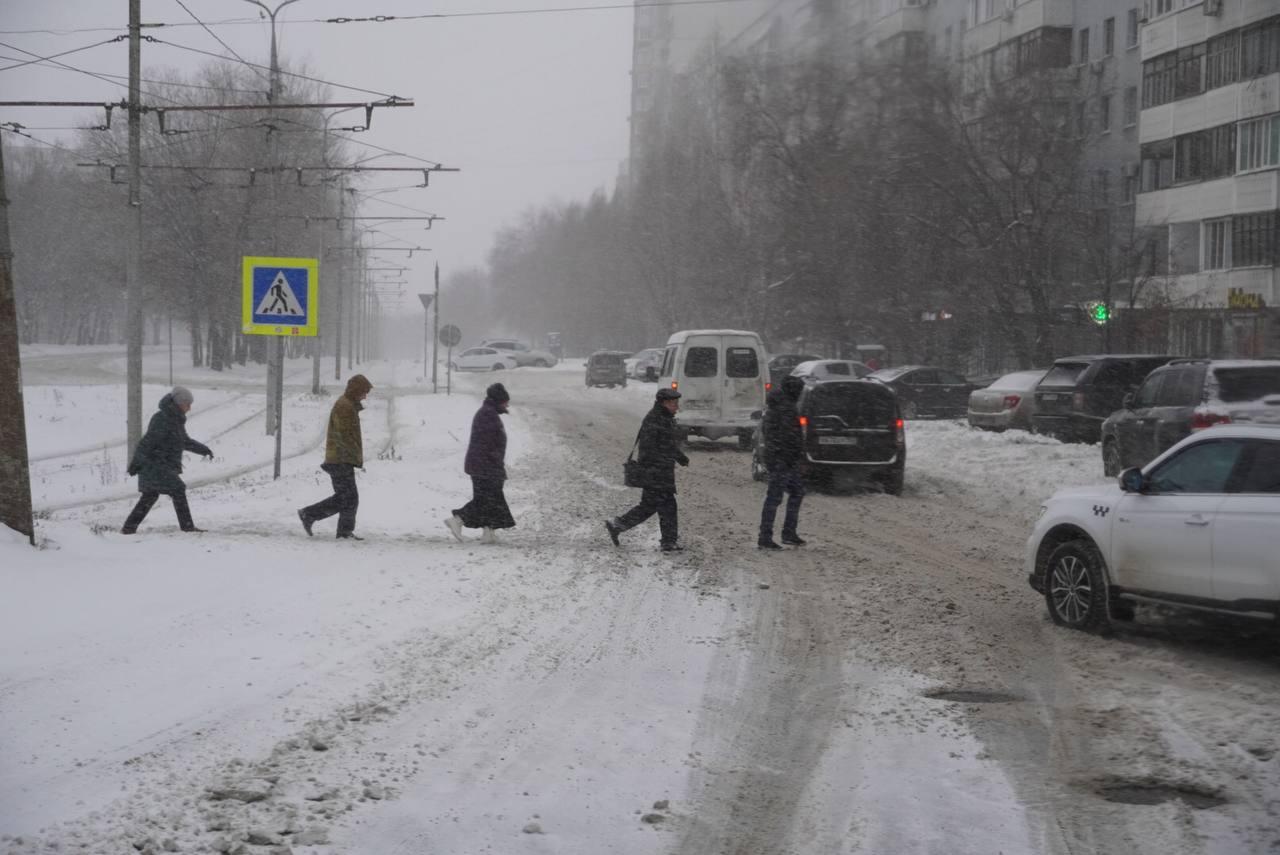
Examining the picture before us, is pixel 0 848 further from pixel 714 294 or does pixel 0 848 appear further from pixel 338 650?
pixel 714 294

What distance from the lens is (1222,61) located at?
131ft

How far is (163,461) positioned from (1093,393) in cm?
1660

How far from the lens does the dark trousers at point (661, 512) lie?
12.7m

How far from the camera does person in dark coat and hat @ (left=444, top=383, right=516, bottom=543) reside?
12.8m

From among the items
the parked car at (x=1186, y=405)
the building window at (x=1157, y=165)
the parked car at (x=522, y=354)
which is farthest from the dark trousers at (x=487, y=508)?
the parked car at (x=522, y=354)

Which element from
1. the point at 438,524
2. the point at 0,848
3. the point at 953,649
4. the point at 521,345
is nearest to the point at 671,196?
the point at 521,345

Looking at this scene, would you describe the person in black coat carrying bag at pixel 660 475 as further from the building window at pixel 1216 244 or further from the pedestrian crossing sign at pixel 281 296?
the building window at pixel 1216 244

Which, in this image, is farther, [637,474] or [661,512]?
[661,512]

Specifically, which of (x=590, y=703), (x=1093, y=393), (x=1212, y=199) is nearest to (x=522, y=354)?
(x=1212, y=199)

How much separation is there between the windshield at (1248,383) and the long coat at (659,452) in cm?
786

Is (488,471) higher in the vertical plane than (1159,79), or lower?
lower

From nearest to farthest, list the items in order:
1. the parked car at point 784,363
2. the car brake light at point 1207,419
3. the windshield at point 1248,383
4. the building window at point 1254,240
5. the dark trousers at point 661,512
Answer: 1. the dark trousers at point 661,512
2. the car brake light at point 1207,419
3. the windshield at point 1248,383
4. the building window at point 1254,240
5. the parked car at point 784,363

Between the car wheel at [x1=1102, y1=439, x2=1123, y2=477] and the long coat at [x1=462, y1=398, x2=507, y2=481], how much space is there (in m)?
10.2

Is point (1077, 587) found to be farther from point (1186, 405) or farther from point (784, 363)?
point (784, 363)
